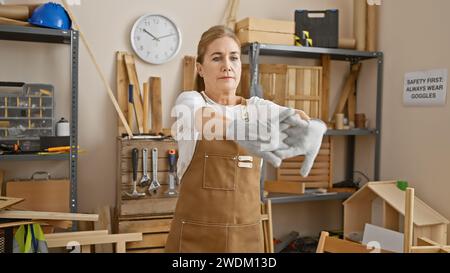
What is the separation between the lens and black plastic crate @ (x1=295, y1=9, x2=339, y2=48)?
2.51 metres

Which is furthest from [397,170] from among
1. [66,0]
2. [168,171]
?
[66,0]

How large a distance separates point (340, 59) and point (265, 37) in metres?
0.72

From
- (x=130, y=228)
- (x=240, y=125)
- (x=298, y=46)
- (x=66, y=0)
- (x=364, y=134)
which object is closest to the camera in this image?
(x=240, y=125)

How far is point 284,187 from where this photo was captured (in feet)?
8.07

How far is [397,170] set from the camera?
8.16ft

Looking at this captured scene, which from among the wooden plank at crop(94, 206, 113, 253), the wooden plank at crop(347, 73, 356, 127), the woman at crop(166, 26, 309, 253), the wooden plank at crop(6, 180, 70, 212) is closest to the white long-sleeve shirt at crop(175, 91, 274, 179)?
the woman at crop(166, 26, 309, 253)

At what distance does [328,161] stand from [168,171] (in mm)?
1131

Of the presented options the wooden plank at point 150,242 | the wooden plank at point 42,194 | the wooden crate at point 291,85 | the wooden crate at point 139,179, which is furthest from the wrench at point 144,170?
the wooden crate at point 291,85

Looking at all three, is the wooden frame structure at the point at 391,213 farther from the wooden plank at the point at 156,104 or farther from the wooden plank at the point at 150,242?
the wooden plank at the point at 156,104

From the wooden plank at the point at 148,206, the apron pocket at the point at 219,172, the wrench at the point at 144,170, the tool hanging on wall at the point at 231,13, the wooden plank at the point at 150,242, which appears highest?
the tool hanging on wall at the point at 231,13

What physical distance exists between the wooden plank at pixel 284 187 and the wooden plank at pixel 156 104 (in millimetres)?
734

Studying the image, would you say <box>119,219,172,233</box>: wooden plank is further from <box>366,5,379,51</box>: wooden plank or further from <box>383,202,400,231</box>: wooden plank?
<box>366,5,379,51</box>: wooden plank

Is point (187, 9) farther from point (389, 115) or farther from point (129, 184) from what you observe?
point (389, 115)

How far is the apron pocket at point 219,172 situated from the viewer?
1.18 meters
